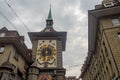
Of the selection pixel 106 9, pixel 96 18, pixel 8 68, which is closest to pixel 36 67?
pixel 8 68

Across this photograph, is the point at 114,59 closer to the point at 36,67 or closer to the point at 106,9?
the point at 106,9

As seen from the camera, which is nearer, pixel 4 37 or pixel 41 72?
pixel 4 37

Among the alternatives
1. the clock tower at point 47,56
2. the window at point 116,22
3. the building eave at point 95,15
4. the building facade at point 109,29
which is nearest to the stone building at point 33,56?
the clock tower at point 47,56

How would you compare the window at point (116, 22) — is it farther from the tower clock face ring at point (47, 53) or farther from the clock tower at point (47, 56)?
the tower clock face ring at point (47, 53)

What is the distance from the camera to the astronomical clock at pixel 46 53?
135 feet

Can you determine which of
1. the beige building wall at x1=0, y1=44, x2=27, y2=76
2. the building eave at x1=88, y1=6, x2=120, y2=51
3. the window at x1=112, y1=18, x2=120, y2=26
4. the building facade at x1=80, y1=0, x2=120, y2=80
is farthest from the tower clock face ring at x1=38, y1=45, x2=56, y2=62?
the window at x1=112, y1=18, x2=120, y2=26

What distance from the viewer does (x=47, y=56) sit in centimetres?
4200

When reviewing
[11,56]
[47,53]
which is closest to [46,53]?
[47,53]

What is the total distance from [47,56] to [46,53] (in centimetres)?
90

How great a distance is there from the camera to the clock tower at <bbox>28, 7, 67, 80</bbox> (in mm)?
37906

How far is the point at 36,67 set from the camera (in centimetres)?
3778

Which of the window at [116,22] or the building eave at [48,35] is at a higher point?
the building eave at [48,35]

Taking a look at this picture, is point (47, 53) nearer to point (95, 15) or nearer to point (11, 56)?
point (11, 56)

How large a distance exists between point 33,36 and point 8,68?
20.4 m
